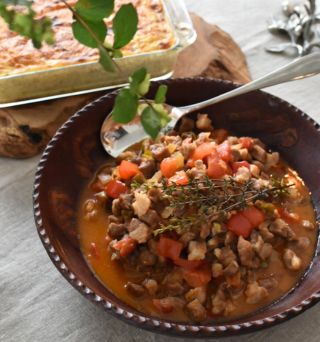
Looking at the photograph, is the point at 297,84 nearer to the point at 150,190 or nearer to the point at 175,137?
the point at 175,137

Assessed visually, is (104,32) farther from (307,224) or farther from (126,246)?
(307,224)

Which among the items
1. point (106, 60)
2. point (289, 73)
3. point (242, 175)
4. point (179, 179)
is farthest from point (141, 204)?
point (106, 60)

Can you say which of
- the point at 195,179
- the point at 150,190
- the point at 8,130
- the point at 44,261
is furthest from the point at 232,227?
the point at 8,130

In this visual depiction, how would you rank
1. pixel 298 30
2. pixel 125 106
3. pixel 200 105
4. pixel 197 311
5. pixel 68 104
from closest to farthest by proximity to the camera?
pixel 125 106 → pixel 197 311 → pixel 200 105 → pixel 68 104 → pixel 298 30

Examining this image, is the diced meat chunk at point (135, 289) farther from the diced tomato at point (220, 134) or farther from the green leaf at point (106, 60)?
the green leaf at point (106, 60)

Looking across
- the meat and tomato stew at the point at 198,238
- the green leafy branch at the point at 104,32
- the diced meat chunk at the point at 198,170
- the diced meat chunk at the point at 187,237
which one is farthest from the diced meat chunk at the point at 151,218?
the green leafy branch at the point at 104,32

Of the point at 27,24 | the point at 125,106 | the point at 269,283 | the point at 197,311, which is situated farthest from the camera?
the point at 269,283
